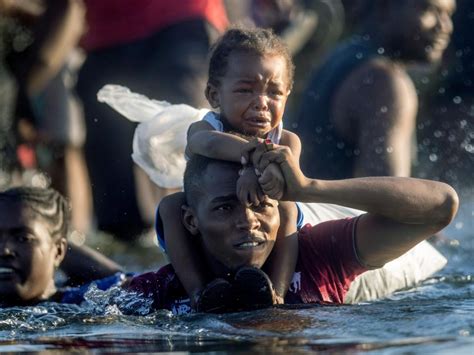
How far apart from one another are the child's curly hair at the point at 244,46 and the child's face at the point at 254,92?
0.08 feet

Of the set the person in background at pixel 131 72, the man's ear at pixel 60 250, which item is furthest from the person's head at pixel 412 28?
the man's ear at pixel 60 250

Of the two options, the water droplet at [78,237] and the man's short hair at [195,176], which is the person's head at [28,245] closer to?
the man's short hair at [195,176]

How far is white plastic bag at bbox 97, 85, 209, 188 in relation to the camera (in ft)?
24.3

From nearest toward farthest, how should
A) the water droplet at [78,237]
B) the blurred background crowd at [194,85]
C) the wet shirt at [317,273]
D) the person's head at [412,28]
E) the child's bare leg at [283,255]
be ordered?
the child's bare leg at [283,255] → the wet shirt at [317,273] → the blurred background crowd at [194,85] → the person's head at [412,28] → the water droplet at [78,237]

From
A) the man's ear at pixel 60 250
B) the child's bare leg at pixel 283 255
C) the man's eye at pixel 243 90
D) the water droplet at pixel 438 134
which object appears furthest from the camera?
the water droplet at pixel 438 134

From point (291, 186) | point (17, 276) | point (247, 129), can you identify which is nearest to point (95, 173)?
point (17, 276)

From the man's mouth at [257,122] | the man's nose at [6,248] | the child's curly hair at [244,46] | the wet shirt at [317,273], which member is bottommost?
the wet shirt at [317,273]

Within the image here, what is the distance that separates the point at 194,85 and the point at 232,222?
10.6ft

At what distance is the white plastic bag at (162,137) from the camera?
7.42 metres

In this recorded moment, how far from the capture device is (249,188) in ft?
18.9

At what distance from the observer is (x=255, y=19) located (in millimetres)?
11227

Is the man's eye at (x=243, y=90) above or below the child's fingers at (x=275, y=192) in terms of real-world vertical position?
above

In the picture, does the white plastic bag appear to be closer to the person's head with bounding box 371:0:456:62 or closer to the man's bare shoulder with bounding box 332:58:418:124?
the man's bare shoulder with bounding box 332:58:418:124

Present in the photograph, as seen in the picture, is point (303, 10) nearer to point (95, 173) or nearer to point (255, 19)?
point (255, 19)
